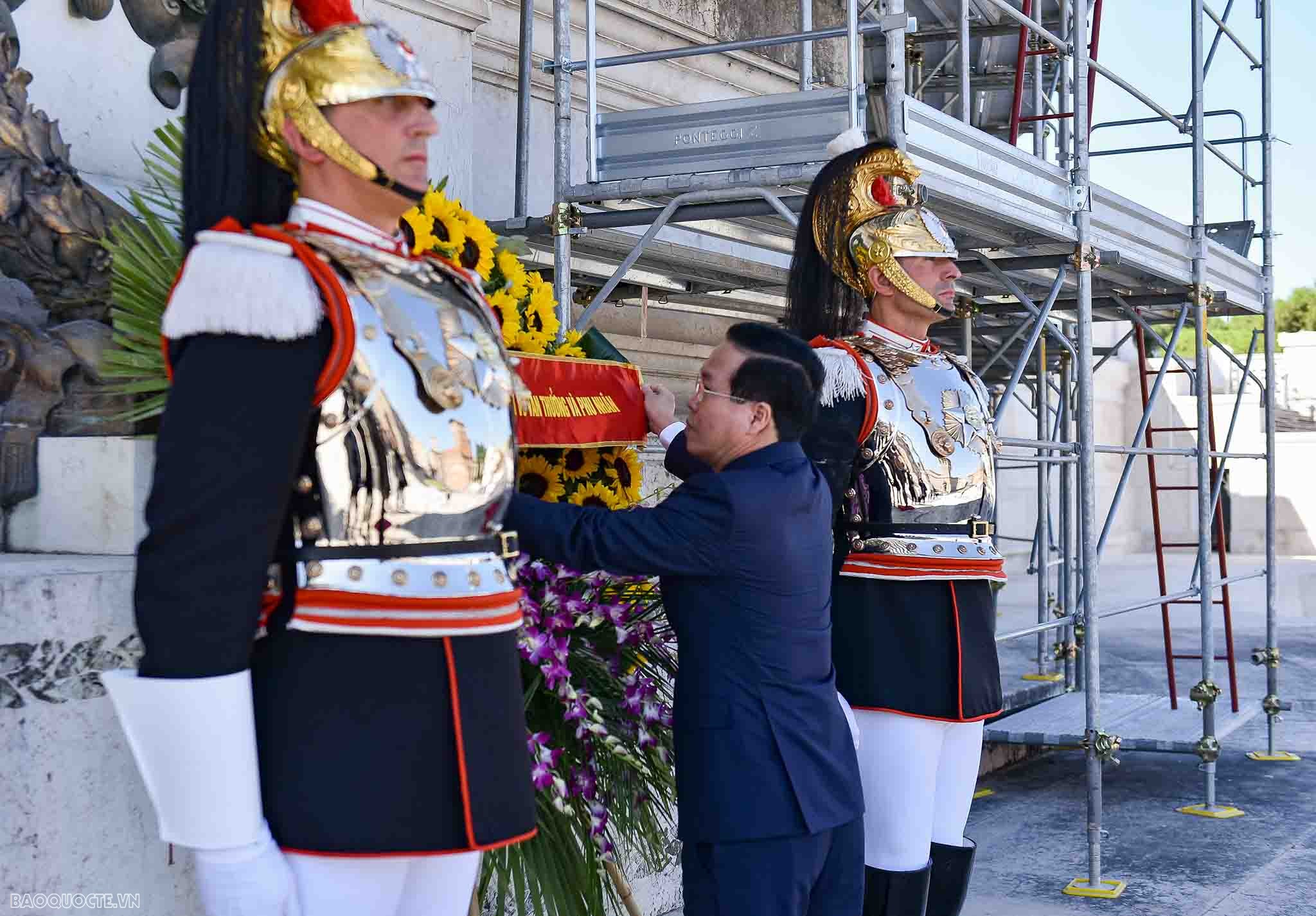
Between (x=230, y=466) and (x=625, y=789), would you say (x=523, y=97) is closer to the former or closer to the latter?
(x=625, y=789)

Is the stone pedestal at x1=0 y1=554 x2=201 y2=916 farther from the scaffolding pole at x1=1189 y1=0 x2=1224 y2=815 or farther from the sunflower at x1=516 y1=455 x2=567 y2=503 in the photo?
the scaffolding pole at x1=1189 y1=0 x2=1224 y2=815

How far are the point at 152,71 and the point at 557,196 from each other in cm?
112

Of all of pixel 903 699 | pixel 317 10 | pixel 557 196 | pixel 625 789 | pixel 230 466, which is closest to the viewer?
pixel 230 466

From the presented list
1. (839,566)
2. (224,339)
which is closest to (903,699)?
(839,566)

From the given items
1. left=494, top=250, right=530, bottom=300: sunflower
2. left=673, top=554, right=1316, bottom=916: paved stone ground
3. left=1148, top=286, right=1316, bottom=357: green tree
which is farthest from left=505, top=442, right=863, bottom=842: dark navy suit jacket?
left=1148, top=286, right=1316, bottom=357: green tree

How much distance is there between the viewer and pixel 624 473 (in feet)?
9.84

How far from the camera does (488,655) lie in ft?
6.03

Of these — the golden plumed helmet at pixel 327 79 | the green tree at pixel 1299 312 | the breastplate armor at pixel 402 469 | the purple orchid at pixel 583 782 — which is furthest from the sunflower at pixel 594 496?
the green tree at pixel 1299 312

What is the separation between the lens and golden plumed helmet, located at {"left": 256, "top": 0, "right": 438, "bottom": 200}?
1764 mm

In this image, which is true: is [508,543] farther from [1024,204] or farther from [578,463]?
[1024,204]

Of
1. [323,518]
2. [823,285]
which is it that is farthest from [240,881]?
[823,285]

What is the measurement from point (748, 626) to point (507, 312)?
712 millimetres

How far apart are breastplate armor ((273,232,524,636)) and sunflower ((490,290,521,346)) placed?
854 mm

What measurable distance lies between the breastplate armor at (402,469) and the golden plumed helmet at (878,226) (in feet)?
5.05
